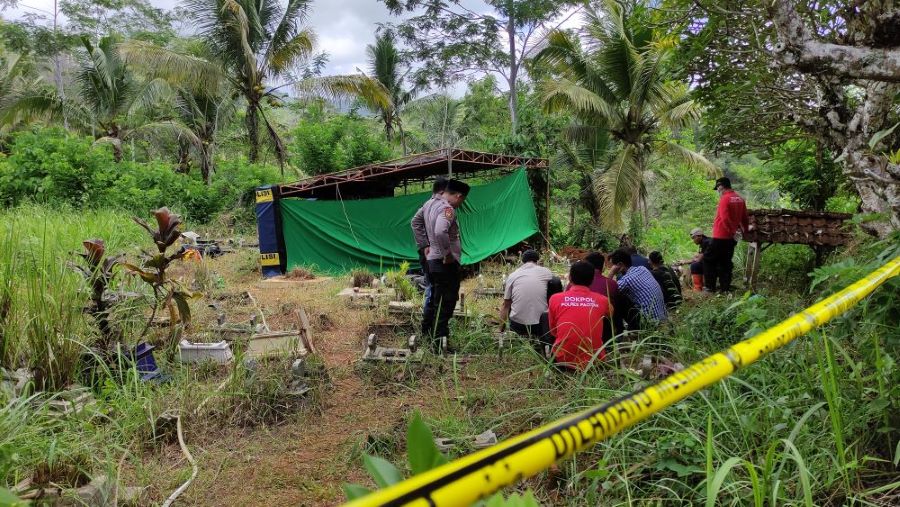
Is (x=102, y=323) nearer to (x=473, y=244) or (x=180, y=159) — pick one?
(x=473, y=244)

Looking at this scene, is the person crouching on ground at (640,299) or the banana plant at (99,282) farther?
the person crouching on ground at (640,299)

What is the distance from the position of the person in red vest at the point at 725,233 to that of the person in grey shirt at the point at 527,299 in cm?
305

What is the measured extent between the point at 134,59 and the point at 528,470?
553 inches

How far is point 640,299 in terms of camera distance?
4.07 m

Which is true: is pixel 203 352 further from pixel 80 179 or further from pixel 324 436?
pixel 80 179

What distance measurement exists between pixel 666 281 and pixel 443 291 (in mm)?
2388

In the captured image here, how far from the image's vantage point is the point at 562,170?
14023 mm

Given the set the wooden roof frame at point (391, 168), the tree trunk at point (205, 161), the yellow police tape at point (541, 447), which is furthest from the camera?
the tree trunk at point (205, 161)

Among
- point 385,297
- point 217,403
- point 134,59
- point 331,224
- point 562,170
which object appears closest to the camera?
point 217,403

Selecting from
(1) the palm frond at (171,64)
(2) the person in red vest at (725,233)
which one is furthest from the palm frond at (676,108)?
(1) the palm frond at (171,64)

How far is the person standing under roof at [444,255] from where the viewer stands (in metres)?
4.36

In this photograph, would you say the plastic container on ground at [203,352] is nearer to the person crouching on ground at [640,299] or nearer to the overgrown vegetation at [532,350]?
the overgrown vegetation at [532,350]

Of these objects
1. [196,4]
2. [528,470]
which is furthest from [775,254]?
[196,4]

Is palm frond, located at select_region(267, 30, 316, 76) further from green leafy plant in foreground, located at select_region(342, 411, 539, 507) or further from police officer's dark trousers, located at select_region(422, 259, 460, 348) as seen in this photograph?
green leafy plant in foreground, located at select_region(342, 411, 539, 507)
